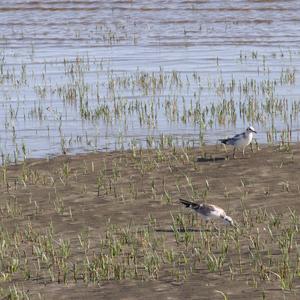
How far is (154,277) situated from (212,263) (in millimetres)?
571

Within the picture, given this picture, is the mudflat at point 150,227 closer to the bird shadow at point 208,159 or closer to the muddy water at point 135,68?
the bird shadow at point 208,159

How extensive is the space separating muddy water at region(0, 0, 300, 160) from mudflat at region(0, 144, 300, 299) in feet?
5.42

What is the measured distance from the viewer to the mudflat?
8.94 metres

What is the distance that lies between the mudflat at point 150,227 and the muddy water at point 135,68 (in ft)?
5.42

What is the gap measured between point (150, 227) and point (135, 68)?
43.1ft

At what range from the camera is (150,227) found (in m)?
11.1

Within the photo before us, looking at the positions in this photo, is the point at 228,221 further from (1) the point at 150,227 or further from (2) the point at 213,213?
(1) the point at 150,227

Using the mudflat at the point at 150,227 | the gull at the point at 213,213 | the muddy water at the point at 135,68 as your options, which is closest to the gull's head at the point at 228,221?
the gull at the point at 213,213

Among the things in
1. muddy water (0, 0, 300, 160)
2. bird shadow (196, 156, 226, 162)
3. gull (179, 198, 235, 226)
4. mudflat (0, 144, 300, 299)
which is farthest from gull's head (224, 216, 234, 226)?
muddy water (0, 0, 300, 160)

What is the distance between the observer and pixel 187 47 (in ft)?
92.9

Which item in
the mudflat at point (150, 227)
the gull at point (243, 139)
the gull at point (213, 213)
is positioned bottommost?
the mudflat at point (150, 227)

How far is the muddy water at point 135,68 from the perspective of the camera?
17.3 m

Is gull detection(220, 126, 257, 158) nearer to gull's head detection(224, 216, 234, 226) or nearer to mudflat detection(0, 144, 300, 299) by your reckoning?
mudflat detection(0, 144, 300, 299)

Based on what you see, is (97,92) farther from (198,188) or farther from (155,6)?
(155,6)
